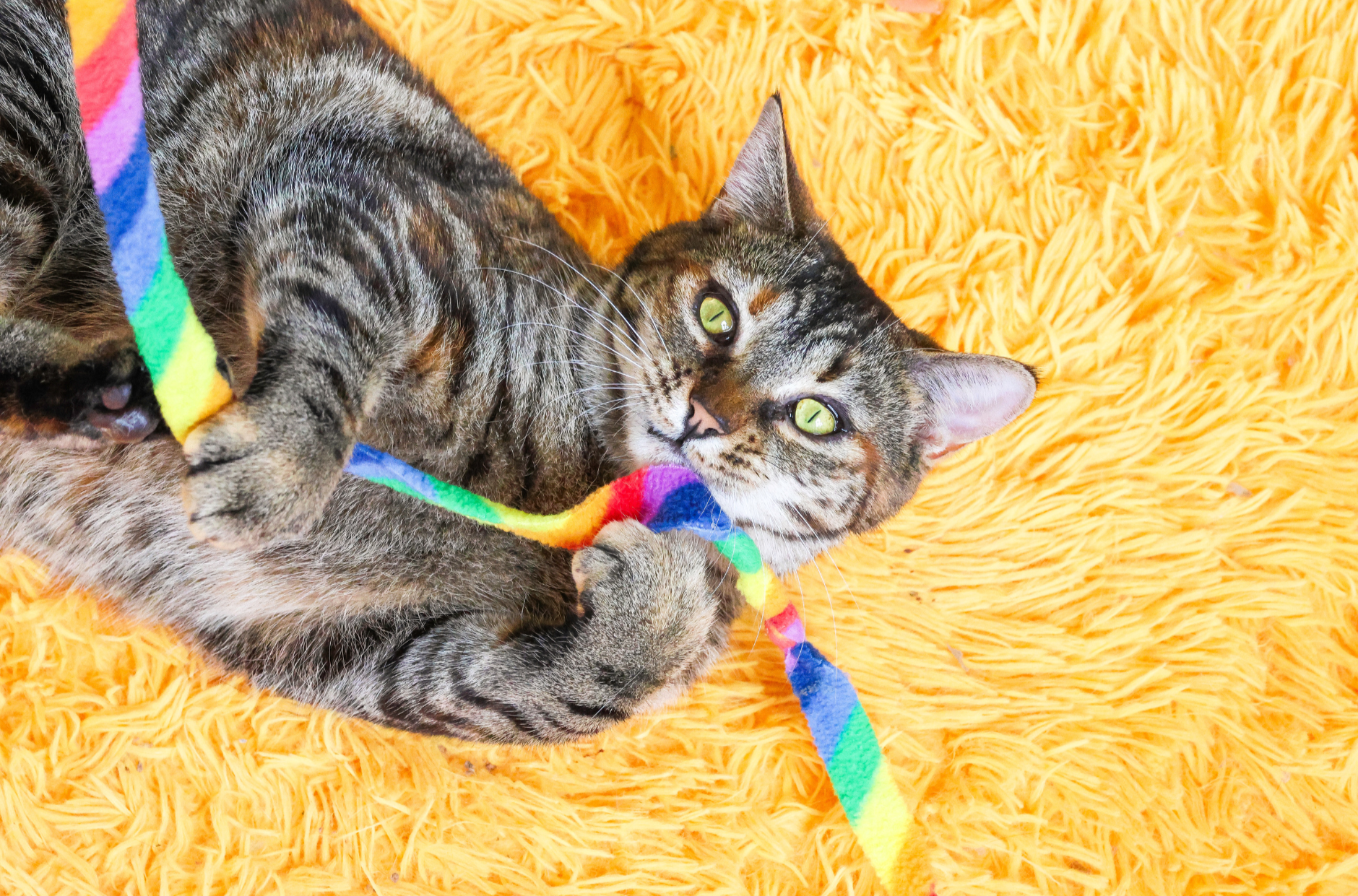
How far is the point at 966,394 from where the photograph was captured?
4.55 feet

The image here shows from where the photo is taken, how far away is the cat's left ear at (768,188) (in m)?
1.43

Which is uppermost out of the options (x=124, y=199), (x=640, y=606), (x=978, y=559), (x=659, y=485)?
(x=124, y=199)

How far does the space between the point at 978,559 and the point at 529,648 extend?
91 centimetres

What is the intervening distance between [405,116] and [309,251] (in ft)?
1.47

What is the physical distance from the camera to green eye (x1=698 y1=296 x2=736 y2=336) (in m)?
1.39

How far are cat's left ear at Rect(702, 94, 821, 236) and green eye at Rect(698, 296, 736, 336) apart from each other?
18 cm

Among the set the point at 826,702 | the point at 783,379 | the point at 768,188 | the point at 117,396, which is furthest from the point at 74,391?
the point at 826,702

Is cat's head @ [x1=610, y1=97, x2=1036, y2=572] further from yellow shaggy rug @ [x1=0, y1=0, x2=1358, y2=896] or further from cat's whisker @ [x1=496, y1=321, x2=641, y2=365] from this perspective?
yellow shaggy rug @ [x1=0, y1=0, x2=1358, y2=896]

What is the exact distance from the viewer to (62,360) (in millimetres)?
1116

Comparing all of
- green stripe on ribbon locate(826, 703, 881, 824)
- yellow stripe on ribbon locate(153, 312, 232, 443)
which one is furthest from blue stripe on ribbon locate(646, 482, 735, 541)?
yellow stripe on ribbon locate(153, 312, 232, 443)

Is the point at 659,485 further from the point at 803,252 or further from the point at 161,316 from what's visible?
the point at 161,316

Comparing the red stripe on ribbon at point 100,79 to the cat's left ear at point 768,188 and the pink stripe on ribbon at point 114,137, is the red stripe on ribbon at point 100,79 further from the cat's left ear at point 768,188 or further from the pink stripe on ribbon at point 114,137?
the cat's left ear at point 768,188

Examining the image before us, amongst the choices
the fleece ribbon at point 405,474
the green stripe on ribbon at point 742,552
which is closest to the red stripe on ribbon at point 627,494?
the fleece ribbon at point 405,474

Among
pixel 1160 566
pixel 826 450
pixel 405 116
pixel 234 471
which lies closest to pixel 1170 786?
pixel 1160 566
